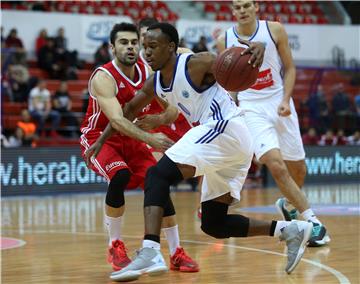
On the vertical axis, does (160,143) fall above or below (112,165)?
above

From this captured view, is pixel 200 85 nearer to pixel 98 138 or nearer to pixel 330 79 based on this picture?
pixel 98 138

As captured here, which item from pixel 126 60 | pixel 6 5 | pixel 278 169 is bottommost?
pixel 278 169

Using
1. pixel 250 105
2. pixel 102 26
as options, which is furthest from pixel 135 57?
pixel 102 26

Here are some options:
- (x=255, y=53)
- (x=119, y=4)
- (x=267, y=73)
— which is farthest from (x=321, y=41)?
(x=255, y=53)

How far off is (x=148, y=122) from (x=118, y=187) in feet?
1.77

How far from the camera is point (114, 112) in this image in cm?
565

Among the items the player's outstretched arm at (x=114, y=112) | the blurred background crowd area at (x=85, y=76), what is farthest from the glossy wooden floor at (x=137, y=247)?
Answer: the blurred background crowd area at (x=85, y=76)

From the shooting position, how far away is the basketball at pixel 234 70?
197 inches

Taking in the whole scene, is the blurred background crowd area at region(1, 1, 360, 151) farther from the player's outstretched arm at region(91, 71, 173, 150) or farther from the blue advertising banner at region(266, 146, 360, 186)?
the player's outstretched arm at region(91, 71, 173, 150)

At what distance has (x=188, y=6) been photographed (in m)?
22.3

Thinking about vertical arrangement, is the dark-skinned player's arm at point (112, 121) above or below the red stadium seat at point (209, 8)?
below

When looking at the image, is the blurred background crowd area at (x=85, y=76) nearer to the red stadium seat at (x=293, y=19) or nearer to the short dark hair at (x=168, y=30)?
the red stadium seat at (x=293, y=19)

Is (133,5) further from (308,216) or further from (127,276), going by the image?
(127,276)

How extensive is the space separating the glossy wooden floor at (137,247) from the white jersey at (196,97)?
112 centimetres
